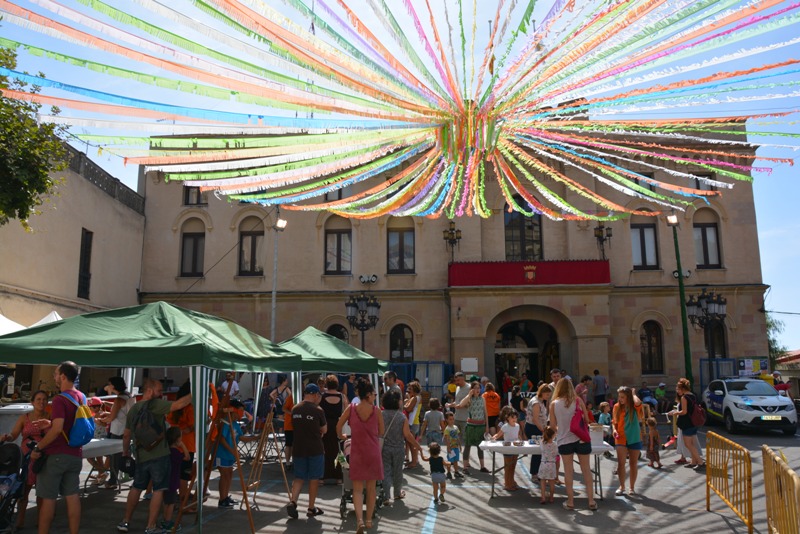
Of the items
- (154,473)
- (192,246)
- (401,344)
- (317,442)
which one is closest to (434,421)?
(317,442)

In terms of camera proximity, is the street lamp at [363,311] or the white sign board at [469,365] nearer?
the street lamp at [363,311]

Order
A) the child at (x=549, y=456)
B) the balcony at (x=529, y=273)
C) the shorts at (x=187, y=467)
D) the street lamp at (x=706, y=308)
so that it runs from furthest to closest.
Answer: the balcony at (x=529, y=273) → the street lamp at (x=706, y=308) → the child at (x=549, y=456) → the shorts at (x=187, y=467)

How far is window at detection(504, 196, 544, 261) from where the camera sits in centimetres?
2692

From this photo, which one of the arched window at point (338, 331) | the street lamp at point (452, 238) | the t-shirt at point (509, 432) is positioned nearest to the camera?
the t-shirt at point (509, 432)

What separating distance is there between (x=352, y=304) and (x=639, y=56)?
56.5 feet

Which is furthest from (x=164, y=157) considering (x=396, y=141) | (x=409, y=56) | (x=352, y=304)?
(x=352, y=304)

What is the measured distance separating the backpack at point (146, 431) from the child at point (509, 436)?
5542mm

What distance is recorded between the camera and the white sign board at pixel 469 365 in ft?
79.7

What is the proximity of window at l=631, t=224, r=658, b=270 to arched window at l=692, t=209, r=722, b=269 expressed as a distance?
5.55 ft

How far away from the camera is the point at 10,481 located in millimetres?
7824

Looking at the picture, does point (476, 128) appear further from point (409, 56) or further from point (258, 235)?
point (258, 235)

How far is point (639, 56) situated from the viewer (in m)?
6.50

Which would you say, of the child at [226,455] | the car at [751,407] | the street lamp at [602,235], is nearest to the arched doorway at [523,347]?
the street lamp at [602,235]

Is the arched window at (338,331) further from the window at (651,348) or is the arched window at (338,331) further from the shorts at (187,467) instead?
the shorts at (187,467)
